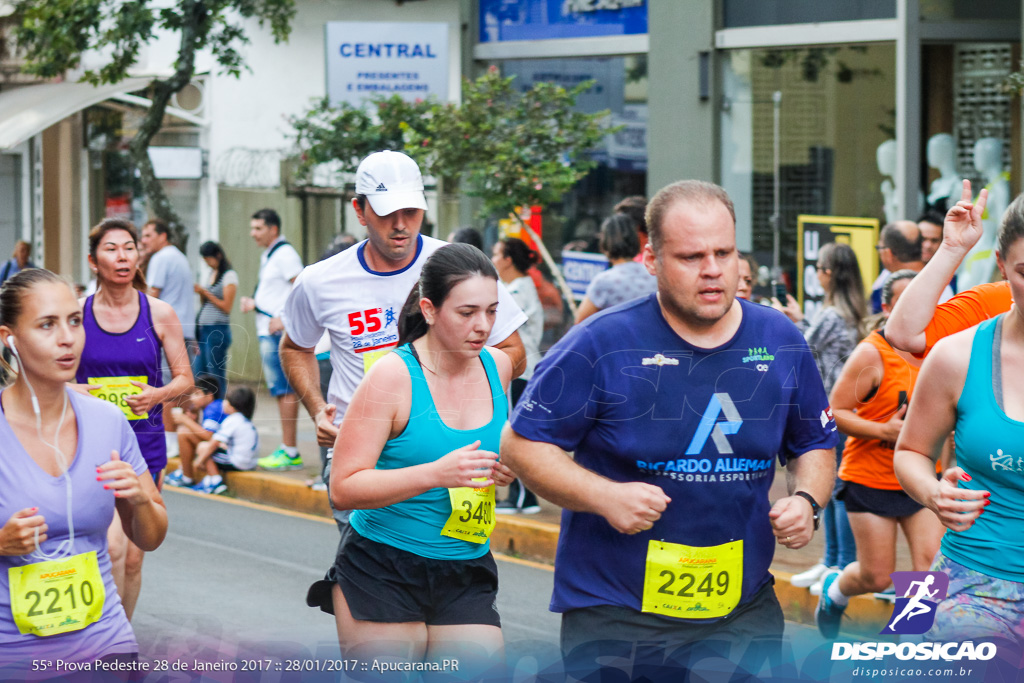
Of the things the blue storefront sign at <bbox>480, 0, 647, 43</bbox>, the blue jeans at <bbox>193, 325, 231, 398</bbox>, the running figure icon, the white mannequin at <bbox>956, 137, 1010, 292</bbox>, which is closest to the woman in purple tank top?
the blue jeans at <bbox>193, 325, 231, 398</bbox>

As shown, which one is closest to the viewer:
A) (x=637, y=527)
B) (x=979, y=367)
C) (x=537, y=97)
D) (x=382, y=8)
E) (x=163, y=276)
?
(x=637, y=527)

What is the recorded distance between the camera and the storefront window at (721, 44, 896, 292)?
11133 millimetres

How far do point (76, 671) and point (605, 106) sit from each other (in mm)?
10335

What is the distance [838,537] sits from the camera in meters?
6.66

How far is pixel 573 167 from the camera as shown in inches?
487

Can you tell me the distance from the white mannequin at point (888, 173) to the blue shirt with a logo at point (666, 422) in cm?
796

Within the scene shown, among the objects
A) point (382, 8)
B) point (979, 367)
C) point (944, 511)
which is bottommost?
point (944, 511)

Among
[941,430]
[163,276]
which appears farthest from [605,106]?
[941,430]

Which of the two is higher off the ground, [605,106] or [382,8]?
[382,8]

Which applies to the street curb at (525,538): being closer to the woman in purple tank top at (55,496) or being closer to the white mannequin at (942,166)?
the woman in purple tank top at (55,496)

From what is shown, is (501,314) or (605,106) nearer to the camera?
(501,314)

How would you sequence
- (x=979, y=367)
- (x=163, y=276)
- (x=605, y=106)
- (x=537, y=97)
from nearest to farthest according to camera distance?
(x=979, y=367), (x=163, y=276), (x=537, y=97), (x=605, y=106)

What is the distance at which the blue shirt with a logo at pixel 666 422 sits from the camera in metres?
3.24

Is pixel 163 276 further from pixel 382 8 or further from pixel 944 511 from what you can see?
pixel 382 8
